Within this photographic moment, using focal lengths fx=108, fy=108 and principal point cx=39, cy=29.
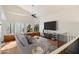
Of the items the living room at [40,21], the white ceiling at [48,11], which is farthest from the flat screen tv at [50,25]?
the white ceiling at [48,11]

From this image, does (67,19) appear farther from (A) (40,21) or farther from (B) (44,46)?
(B) (44,46)

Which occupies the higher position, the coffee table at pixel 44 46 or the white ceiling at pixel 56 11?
the white ceiling at pixel 56 11

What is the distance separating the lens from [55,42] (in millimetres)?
1785

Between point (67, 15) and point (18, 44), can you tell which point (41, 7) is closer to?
point (67, 15)

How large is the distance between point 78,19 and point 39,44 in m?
0.74

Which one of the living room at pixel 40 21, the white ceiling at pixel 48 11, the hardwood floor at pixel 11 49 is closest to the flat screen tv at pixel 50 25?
the living room at pixel 40 21

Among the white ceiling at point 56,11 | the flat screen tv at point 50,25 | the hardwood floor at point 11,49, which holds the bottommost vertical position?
the hardwood floor at point 11,49

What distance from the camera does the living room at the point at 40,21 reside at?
172 cm

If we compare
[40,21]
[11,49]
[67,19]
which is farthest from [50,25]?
[11,49]

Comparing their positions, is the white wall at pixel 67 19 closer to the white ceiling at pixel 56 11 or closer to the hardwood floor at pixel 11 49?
the white ceiling at pixel 56 11

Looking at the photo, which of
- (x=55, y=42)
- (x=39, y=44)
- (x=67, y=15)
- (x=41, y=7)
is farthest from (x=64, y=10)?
(x=39, y=44)

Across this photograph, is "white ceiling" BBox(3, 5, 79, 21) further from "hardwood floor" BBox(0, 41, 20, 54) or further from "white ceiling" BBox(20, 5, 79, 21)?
"hardwood floor" BBox(0, 41, 20, 54)

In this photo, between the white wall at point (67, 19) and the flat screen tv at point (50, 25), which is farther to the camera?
the flat screen tv at point (50, 25)

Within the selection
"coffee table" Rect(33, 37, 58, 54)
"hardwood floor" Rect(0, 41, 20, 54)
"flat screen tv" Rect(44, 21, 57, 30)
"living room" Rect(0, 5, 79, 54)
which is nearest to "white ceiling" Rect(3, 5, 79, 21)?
"living room" Rect(0, 5, 79, 54)
